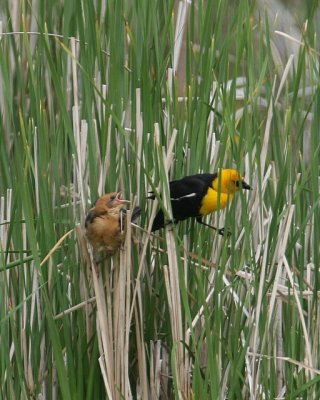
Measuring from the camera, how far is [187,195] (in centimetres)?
173

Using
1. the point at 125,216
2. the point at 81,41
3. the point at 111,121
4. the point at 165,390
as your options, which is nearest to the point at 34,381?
the point at 165,390

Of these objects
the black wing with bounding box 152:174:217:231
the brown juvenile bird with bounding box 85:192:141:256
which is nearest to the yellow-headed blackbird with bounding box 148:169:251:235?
the black wing with bounding box 152:174:217:231

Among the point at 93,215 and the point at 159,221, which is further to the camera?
the point at 159,221

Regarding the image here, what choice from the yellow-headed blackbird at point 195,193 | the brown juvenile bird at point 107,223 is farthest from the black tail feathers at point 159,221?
the brown juvenile bird at point 107,223

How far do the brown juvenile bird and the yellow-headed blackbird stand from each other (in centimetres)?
12

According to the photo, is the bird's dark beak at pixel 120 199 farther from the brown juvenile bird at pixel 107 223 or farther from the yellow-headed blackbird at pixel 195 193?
A: the yellow-headed blackbird at pixel 195 193

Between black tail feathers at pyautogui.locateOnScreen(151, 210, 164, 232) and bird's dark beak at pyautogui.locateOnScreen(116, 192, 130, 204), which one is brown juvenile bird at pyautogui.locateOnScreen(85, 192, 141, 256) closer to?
bird's dark beak at pyautogui.locateOnScreen(116, 192, 130, 204)

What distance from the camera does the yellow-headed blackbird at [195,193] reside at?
173 centimetres

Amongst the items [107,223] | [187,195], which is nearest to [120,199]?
[107,223]

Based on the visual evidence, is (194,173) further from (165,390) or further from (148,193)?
(165,390)

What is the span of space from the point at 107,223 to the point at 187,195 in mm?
204

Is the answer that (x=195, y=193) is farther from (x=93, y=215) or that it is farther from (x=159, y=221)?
(x=93, y=215)

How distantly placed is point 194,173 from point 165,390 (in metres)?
0.44

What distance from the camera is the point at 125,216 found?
160 centimetres
